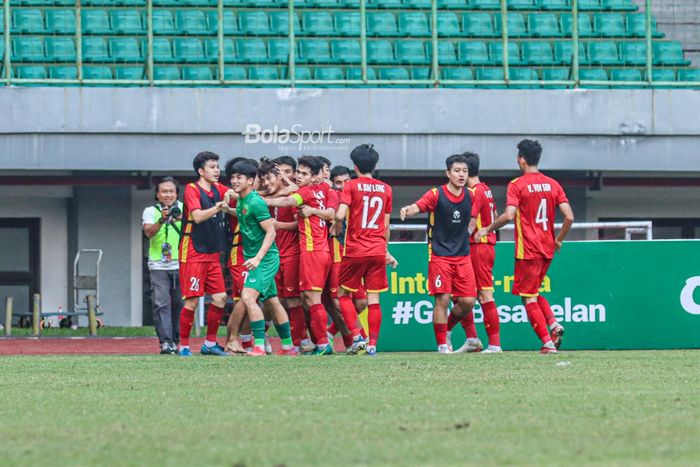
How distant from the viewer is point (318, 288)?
13062mm

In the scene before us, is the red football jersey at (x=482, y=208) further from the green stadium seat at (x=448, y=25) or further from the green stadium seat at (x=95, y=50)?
the green stadium seat at (x=95, y=50)

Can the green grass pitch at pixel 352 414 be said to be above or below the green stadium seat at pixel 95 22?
below

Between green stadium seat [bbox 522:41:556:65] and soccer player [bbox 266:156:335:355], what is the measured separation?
1191 centimetres

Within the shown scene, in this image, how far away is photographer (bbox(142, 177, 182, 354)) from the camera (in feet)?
46.4

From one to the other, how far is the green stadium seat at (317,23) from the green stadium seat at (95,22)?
10.8ft

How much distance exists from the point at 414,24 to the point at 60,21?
5974 millimetres

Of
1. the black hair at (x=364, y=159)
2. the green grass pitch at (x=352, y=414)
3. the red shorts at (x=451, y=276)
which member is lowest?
the green grass pitch at (x=352, y=414)

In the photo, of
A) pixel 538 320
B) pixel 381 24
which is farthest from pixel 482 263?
pixel 381 24

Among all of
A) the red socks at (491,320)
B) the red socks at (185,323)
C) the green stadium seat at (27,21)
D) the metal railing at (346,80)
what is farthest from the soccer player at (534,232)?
the green stadium seat at (27,21)

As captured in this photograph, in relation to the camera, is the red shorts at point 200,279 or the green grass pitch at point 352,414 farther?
the red shorts at point 200,279

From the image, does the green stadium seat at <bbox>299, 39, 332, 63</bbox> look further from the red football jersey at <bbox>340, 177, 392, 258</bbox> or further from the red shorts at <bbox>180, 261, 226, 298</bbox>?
the red football jersey at <bbox>340, 177, 392, 258</bbox>

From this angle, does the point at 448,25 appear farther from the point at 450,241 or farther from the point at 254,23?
the point at 450,241

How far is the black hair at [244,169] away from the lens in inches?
493

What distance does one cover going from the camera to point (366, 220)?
12.9m
